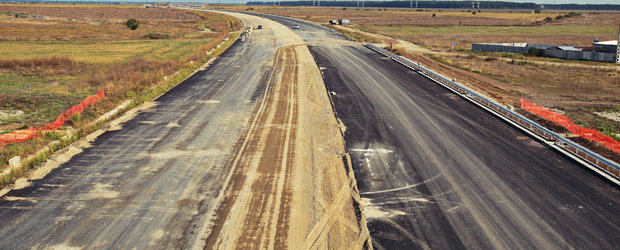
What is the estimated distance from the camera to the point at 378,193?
42.9 ft

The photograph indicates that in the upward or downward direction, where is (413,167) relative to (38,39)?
downward

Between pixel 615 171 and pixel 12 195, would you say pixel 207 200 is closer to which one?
pixel 12 195

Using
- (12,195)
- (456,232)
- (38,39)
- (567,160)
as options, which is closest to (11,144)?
(12,195)

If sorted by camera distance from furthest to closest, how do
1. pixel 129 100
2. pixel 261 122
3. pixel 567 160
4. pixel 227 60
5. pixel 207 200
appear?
pixel 227 60, pixel 129 100, pixel 261 122, pixel 567 160, pixel 207 200

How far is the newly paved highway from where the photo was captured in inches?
420

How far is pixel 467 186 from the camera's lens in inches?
529

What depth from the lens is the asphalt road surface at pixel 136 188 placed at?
34.8 feet

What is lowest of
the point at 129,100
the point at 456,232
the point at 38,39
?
the point at 456,232

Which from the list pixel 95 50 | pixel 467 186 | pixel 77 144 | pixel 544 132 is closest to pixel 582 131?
pixel 544 132

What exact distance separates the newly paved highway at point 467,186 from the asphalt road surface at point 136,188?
190 inches

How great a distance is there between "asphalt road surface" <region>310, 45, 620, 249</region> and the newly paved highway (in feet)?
0.09

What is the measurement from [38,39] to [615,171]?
2789 inches

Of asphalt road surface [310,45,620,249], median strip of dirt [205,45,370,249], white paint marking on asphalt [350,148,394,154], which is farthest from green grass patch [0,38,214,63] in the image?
white paint marking on asphalt [350,148,394,154]

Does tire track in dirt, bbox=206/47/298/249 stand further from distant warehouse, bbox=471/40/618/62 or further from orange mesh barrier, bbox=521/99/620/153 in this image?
distant warehouse, bbox=471/40/618/62
